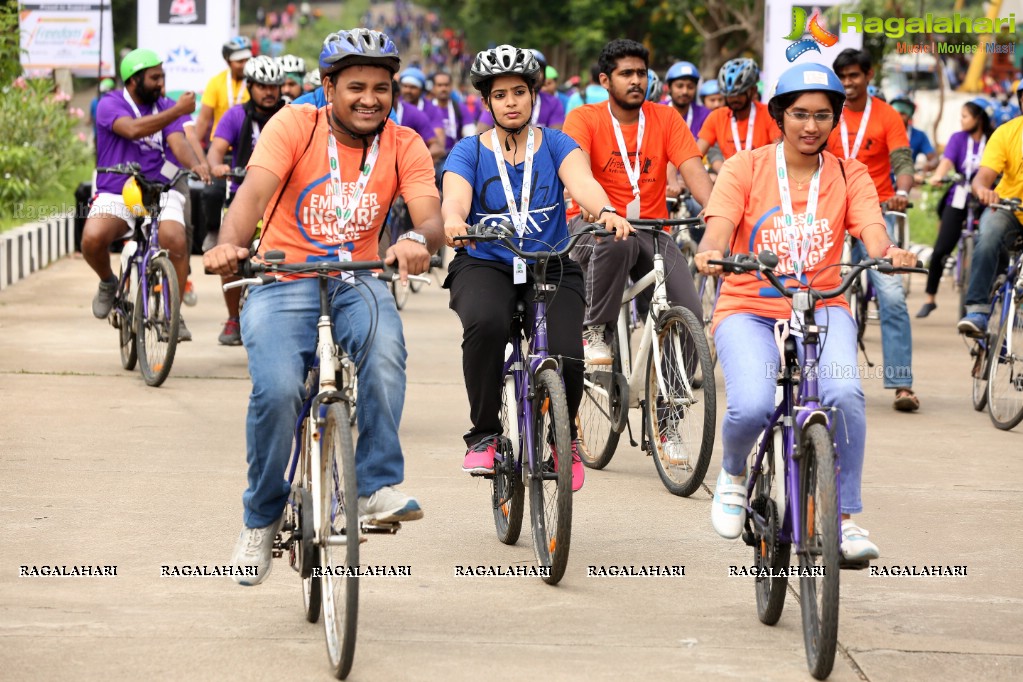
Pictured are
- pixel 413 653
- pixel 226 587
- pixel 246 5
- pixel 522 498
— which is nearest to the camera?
pixel 413 653

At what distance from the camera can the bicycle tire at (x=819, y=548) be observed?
4883 millimetres

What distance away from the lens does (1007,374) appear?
31.6 ft

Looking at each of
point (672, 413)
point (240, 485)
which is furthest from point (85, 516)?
point (672, 413)

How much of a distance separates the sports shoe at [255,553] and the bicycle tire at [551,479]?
3.35 feet

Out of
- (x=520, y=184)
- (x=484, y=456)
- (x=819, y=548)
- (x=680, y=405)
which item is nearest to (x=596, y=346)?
(x=680, y=405)

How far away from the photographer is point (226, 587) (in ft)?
19.5

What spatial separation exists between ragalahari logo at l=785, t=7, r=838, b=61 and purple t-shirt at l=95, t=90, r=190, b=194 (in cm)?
716

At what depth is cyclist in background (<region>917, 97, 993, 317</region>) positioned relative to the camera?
1409 centimetres

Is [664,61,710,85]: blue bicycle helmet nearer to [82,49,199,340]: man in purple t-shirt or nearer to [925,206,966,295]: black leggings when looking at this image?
[925,206,966,295]: black leggings

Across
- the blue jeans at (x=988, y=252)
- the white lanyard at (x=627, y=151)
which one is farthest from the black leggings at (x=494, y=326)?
the blue jeans at (x=988, y=252)

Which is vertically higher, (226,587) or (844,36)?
(844,36)

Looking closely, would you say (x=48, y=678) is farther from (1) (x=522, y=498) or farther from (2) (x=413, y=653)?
(1) (x=522, y=498)

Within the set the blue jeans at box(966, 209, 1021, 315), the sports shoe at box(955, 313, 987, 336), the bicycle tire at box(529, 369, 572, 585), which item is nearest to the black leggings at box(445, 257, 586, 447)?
the bicycle tire at box(529, 369, 572, 585)

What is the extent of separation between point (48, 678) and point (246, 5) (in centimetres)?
11662
